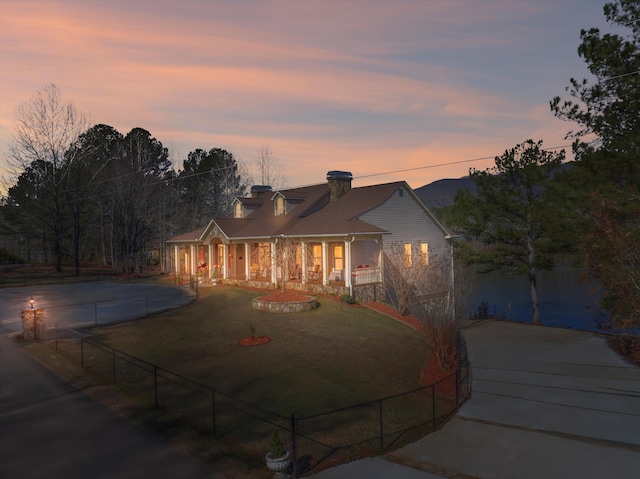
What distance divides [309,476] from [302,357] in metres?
8.07

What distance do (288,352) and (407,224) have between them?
17.3 meters

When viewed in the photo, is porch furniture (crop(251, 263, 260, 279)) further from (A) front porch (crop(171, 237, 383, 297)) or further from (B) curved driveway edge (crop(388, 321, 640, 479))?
(B) curved driveway edge (crop(388, 321, 640, 479))

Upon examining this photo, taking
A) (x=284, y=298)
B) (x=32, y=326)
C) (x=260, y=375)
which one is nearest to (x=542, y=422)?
(x=260, y=375)

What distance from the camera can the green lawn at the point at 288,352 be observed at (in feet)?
40.8

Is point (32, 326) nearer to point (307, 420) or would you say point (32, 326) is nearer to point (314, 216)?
point (307, 420)

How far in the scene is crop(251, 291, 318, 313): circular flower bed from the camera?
2269 cm

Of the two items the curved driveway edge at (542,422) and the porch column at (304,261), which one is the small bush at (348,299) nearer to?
the porch column at (304,261)

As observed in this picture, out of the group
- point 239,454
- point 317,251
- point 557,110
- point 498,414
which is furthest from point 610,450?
point 317,251

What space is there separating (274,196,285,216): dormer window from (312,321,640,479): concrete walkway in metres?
23.2

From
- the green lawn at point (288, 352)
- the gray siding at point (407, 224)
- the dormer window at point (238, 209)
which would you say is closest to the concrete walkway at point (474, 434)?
the green lawn at point (288, 352)

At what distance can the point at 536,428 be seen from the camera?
8.93 metres

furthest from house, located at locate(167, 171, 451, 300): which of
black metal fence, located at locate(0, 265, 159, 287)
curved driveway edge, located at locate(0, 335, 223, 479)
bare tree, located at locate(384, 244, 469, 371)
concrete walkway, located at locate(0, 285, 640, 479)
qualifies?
curved driveway edge, located at locate(0, 335, 223, 479)

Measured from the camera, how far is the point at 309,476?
24.8 ft

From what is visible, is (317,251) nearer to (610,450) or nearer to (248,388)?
(248,388)
